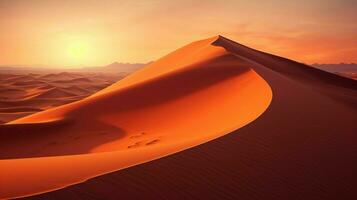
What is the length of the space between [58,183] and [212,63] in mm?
9872

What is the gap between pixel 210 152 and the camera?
3664mm

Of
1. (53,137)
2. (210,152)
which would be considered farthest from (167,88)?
(210,152)

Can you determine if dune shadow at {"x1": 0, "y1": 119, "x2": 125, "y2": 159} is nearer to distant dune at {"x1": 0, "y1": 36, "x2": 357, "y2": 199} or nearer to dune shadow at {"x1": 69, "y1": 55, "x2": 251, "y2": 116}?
distant dune at {"x1": 0, "y1": 36, "x2": 357, "y2": 199}

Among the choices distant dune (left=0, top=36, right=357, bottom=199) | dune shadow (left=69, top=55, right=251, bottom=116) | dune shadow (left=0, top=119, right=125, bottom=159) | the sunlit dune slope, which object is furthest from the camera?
dune shadow (left=69, top=55, right=251, bottom=116)

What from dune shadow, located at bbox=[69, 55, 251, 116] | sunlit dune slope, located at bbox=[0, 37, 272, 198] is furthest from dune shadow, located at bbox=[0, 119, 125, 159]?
dune shadow, located at bbox=[69, 55, 251, 116]

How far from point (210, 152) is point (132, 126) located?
5.26 m

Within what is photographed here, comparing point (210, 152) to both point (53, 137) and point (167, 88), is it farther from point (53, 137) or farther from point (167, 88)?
point (167, 88)

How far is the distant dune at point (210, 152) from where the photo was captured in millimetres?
2955

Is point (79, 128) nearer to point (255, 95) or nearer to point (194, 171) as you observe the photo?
point (255, 95)

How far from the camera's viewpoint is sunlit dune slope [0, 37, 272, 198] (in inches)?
133

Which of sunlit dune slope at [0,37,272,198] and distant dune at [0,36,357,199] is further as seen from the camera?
sunlit dune slope at [0,37,272,198]

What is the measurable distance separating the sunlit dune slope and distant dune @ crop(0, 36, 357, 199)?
3 centimetres

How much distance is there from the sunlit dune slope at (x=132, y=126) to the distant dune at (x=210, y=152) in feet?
0.10

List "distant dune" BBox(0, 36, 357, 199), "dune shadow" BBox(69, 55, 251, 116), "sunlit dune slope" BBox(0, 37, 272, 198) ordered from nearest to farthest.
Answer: "distant dune" BBox(0, 36, 357, 199), "sunlit dune slope" BBox(0, 37, 272, 198), "dune shadow" BBox(69, 55, 251, 116)
